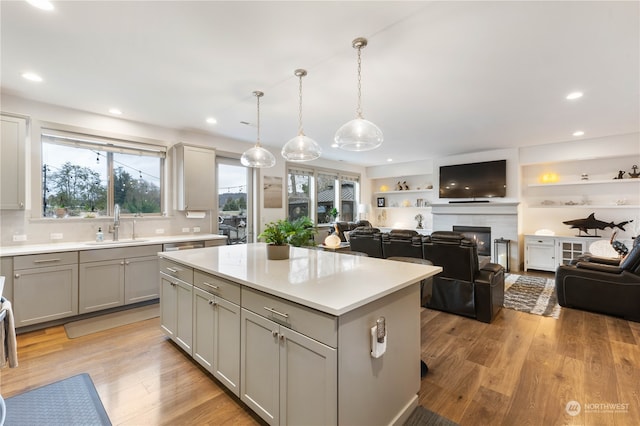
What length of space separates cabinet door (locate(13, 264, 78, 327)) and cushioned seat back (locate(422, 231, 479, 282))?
13.9 feet

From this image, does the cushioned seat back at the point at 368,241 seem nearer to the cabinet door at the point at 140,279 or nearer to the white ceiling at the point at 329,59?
the white ceiling at the point at 329,59

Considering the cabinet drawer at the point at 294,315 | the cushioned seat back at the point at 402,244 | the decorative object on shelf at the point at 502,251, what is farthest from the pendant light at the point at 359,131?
the decorative object on shelf at the point at 502,251

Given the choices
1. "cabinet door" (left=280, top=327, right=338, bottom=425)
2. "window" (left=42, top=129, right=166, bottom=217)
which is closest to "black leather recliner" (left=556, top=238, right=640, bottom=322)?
"cabinet door" (left=280, top=327, right=338, bottom=425)

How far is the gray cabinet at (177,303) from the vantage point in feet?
7.72

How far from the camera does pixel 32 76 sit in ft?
9.11

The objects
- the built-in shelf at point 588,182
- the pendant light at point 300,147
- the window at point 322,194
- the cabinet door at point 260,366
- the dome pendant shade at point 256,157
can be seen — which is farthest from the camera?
the window at point 322,194

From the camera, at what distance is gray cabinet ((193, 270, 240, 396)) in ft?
6.09

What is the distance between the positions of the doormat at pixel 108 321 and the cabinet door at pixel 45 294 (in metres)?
0.17

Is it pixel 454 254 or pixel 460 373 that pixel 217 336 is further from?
pixel 454 254

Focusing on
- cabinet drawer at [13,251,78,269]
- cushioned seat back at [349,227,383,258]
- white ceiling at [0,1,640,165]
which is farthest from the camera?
cushioned seat back at [349,227,383,258]

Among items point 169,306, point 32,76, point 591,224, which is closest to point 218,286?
point 169,306

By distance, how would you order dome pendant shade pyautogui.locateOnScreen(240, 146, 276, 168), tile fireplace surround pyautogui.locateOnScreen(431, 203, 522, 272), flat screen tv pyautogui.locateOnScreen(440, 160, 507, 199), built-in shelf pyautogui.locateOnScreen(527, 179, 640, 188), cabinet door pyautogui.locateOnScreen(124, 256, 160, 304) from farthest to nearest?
flat screen tv pyautogui.locateOnScreen(440, 160, 507, 199)
tile fireplace surround pyautogui.locateOnScreen(431, 203, 522, 272)
built-in shelf pyautogui.locateOnScreen(527, 179, 640, 188)
cabinet door pyautogui.locateOnScreen(124, 256, 160, 304)
dome pendant shade pyautogui.locateOnScreen(240, 146, 276, 168)

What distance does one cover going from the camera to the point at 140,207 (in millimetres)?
4309

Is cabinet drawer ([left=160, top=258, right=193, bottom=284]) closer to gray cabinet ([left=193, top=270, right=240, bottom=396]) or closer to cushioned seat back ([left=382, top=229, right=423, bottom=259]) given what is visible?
gray cabinet ([left=193, top=270, right=240, bottom=396])
